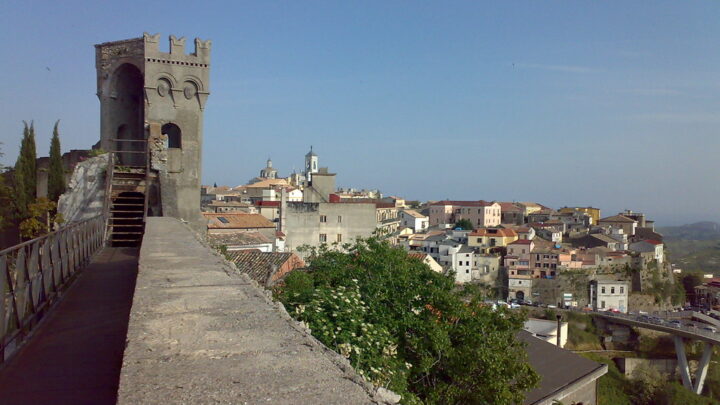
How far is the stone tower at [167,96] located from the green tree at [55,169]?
3.02 metres

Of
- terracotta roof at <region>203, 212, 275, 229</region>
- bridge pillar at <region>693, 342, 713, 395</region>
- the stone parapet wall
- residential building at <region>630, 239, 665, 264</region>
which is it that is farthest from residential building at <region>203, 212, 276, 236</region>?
residential building at <region>630, 239, 665, 264</region>

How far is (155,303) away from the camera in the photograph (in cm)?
382

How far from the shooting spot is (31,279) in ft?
17.7

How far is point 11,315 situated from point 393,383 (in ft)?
12.8

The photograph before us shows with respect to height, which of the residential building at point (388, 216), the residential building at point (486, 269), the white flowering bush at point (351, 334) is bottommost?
the residential building at point (486, 269)

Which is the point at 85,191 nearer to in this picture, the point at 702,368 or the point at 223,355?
the point at 223,355

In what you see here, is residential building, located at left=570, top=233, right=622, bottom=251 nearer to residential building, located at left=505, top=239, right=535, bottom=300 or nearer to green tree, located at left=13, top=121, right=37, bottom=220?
residential building, located at left=505, top=239, right=535, bottom=300

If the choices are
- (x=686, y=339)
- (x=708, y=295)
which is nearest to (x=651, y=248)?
(x=708, y=295)

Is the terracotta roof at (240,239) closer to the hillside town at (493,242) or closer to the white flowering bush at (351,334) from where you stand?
the hillside town at (493,242)

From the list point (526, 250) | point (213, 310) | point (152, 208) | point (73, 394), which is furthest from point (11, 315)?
point (526, 250)

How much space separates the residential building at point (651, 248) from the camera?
79.6m

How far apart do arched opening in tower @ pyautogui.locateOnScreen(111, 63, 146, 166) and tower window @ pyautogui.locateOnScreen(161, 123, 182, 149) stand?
755 millimetres

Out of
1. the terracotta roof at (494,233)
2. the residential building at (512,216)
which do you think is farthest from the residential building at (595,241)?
the residential building at (512,216)

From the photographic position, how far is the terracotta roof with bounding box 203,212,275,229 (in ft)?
116
